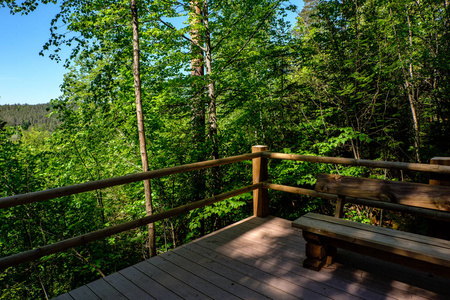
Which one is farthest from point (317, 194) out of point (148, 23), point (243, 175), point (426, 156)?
point (148, 23)

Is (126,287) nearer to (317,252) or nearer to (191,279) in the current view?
(191,279)

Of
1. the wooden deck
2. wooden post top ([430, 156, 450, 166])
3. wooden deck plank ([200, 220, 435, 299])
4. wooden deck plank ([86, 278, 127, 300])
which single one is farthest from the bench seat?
wooden deck plank ([86, 278, 127, 300])

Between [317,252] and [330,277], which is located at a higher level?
[317,252]

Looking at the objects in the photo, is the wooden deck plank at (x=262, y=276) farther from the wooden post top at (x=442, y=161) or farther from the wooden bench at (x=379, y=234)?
the wooden post top at (x=442, y=161)

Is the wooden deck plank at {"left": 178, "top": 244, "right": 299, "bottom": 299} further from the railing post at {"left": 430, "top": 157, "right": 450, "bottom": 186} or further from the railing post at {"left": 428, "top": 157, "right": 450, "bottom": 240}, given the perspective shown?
the railing post at {"left": 430, "top": 157, "right": 450, "bottom": 186}

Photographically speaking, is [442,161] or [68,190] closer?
[68,190]

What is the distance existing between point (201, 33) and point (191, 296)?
18.3ft

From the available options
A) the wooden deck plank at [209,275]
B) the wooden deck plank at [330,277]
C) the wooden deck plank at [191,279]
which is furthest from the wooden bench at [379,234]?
the wooden deck plank at [191,279]

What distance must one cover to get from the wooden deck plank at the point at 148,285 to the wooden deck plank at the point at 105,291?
0.17 m

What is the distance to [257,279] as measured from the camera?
92.2 inches

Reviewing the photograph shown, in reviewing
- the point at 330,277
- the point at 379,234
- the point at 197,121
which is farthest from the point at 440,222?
the point at 197,121

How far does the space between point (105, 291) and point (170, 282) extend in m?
0.55

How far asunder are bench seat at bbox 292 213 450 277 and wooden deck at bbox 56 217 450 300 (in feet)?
0.77

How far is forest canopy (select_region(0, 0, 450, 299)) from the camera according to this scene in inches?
220
